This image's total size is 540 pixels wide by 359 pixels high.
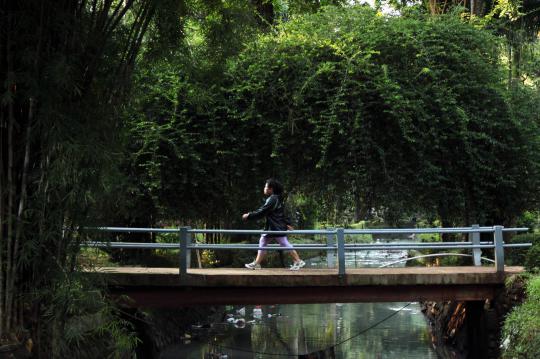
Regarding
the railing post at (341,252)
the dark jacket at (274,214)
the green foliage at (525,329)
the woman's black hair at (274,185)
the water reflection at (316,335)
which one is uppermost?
the woman's black hair at (274,185)

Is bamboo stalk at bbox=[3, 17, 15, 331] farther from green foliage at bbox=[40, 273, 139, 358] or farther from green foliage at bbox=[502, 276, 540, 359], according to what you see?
green foliage at bbox=[502, 276, 540, 359]

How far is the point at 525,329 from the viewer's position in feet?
27.6

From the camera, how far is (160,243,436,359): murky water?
13195 millimetres

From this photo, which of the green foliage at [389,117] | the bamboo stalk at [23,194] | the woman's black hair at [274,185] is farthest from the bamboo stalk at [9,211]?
the green foliage at [389,117]

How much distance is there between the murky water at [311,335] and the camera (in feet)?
43.3

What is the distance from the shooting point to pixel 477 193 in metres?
13.2

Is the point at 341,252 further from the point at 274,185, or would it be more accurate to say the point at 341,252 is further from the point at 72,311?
the point at 72,311

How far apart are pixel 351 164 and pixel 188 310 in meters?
5.83

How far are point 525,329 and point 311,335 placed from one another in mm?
7212

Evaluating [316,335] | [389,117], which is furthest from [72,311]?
[316,335]

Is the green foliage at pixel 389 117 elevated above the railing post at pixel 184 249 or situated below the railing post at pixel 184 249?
above

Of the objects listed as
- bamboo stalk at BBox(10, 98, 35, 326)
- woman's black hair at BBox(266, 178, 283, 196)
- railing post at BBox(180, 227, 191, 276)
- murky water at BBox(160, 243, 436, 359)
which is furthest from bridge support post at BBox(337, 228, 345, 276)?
bamboo stalk at BBox(10, 98, 35, 326)

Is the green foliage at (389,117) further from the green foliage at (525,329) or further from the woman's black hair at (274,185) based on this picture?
the green foliage at (525,329)

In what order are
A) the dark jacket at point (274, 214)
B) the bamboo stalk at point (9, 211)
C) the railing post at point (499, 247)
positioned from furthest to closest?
the dark jacket at point (274, 214)
the railing post at point (499, 247)
the bamboo stalk at point (9, 211)
